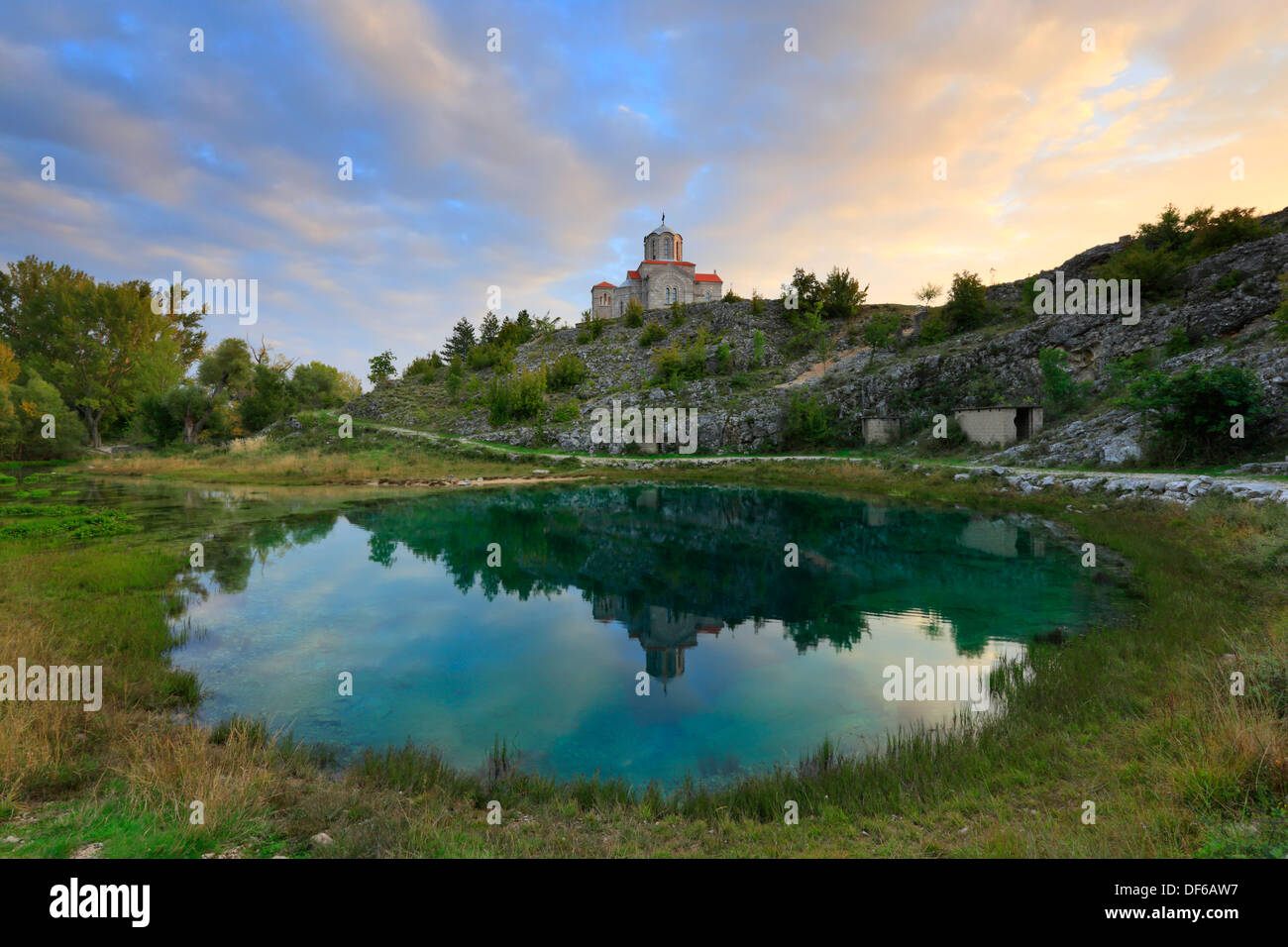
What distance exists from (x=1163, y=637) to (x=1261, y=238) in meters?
47.9

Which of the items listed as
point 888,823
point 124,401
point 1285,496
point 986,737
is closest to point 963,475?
point 1285,496

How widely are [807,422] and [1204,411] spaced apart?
943 inches

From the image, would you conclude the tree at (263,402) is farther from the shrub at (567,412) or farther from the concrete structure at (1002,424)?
the concrete structure at (1002,424)

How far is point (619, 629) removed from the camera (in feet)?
39.7

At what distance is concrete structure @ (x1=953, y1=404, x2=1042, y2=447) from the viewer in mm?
35031

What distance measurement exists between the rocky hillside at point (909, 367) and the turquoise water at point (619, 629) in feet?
55.9

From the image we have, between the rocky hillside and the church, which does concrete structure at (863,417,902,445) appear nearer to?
the rocky hillside

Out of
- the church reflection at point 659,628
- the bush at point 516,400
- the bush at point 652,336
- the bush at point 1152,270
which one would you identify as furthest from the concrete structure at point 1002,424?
the bush at point 652,336

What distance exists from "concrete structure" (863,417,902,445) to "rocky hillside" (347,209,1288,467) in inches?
45.5

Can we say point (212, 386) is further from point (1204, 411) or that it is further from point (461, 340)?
point (1204, 411)

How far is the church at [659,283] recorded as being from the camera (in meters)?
89.8

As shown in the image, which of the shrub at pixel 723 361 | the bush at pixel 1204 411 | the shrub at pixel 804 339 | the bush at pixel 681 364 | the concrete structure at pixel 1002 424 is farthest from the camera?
the shrub at pixel 804 339

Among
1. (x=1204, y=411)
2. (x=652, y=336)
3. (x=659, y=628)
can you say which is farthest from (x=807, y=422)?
(x=659, y=628)

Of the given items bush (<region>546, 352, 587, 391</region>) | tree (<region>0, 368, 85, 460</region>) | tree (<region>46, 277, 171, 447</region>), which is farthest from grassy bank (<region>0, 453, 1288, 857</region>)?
tree (<region>46, 277, 171, 447</region>)
